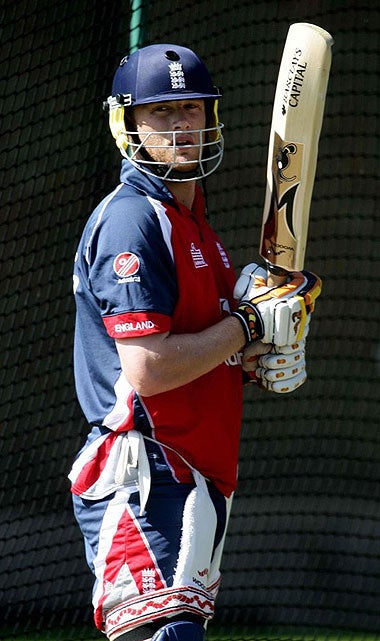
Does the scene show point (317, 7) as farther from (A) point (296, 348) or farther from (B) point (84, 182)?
(A) point (296, 348)

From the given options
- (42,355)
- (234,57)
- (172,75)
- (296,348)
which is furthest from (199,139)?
(234,57)

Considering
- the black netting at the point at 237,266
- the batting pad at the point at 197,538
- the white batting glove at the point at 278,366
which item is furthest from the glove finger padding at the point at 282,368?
the black netting at the point at 237,266

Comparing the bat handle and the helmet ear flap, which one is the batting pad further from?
the helmet ear flap

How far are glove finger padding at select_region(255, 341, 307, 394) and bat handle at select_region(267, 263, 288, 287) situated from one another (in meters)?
0.18

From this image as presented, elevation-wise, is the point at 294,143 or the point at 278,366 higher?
the point at 294,143

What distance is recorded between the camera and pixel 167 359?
103 inches

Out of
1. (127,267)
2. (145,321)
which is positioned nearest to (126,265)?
(127,267)

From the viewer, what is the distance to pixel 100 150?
16.0 feet

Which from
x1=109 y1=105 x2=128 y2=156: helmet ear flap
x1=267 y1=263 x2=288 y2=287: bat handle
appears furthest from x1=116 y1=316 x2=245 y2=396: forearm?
x1=109 y1=105 x2=128 y2=156: helmet ear flap

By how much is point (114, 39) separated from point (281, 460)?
2075mm

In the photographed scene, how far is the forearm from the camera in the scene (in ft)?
8.54

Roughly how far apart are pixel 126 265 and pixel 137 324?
0.14 m

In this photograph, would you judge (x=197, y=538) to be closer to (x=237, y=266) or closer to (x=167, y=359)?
(x=167, y=359)

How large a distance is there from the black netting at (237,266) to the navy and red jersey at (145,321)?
2037 millimetres
